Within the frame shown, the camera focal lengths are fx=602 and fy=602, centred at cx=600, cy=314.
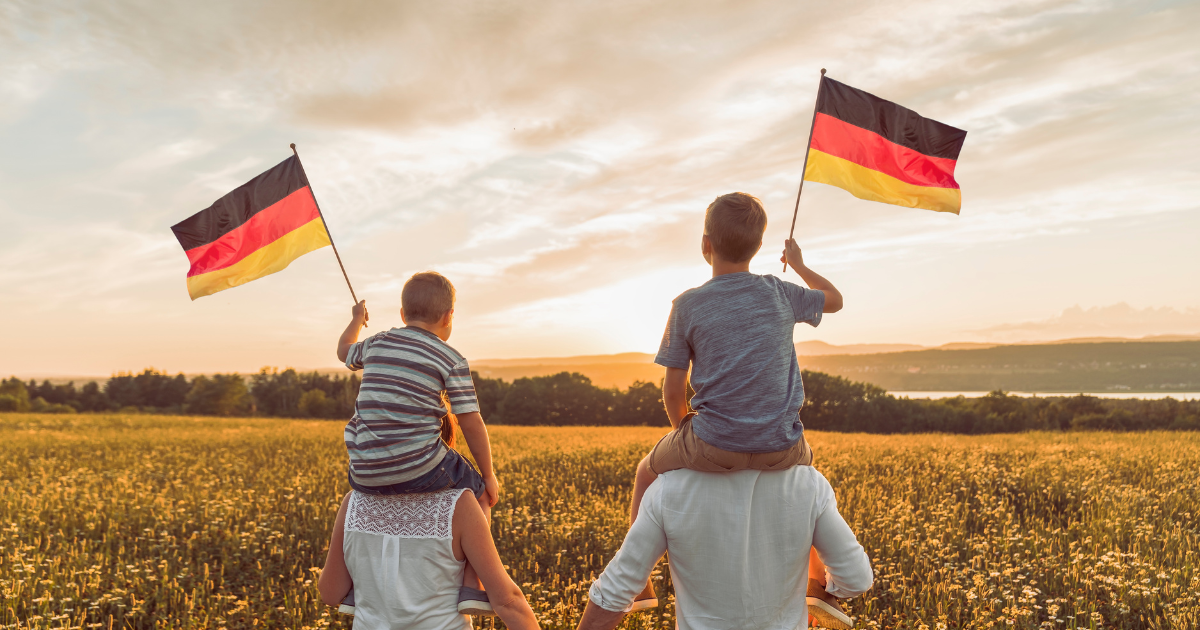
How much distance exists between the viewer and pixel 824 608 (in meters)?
3.79

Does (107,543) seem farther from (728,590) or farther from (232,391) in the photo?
(232,391)

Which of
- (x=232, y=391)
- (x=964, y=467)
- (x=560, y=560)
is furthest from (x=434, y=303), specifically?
(x=232, y=391)

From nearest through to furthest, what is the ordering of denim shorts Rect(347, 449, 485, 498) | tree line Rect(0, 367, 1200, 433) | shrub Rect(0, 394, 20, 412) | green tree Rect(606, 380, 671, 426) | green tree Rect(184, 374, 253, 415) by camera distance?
denim shorts Rect(347, 449, 485, 498)
tree line Rect(0, 367, 1200, 433)
green tree Rect(606, 380, 671, 426)
shrub Rect(0, 394, 20, 412)
green tree Rect(184, 374, 253, 415)

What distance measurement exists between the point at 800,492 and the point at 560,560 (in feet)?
13.3

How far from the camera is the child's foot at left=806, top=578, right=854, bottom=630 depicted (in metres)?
3.78

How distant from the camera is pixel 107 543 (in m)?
7.70

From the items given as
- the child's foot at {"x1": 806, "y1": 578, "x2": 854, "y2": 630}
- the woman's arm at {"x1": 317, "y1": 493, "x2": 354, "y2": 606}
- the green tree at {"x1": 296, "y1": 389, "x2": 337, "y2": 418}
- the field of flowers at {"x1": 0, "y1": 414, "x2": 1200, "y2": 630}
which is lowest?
the green tree at {"x1": 296, "y1": 389, "x2": 337, "y2": 418}

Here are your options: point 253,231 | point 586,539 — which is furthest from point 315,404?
point 253,231

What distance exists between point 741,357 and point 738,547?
1.11m

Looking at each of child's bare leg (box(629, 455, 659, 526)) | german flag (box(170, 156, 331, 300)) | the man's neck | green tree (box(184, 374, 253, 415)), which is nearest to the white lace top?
child's bare leg (box(629, 455, 659, 526))

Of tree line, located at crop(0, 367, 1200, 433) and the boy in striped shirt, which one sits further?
tree line, located at crop(0, 367, 1200, 433)

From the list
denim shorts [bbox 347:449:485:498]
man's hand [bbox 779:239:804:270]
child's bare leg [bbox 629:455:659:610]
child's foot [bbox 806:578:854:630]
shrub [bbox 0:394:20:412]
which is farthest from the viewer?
shrub [bbox 0:394:20:412]

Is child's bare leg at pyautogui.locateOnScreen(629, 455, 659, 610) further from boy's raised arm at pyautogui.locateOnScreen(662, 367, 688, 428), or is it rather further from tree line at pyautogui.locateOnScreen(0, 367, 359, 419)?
tree line at pyautogui.locateOnScreen(0, 367, 359, 419)

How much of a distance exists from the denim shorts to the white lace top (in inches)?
3.2
